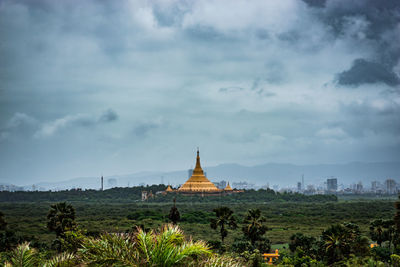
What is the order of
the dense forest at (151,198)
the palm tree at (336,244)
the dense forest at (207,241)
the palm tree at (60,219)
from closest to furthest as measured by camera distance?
the dense forest at (207,241) < the palm tree at (336,244) < the palm tree at (60,219) < the dense forest at (151,198)

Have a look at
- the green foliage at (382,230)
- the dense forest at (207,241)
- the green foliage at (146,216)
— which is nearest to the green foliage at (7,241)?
the dense forest at (207,241)

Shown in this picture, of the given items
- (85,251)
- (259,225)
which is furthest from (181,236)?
(259,225)

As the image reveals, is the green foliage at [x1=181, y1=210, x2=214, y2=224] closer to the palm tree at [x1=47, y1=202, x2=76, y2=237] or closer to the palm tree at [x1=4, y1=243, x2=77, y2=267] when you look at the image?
the palm tree at [x1=47, y1=202, x2=76, y2=237]

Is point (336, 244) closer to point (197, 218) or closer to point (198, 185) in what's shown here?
point (197, 218)

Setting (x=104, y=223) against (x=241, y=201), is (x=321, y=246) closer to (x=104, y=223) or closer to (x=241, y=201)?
(x=104, y=223)

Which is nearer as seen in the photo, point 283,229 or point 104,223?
point 283,229

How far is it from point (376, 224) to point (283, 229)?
22.0 m

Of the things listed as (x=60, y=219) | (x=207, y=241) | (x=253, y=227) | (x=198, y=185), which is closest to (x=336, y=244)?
(x=207, y=241)

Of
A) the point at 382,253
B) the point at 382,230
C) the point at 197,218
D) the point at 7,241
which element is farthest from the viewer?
the point at 197,218

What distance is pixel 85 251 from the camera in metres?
9.84

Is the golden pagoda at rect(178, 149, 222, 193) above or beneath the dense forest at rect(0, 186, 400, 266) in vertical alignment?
above

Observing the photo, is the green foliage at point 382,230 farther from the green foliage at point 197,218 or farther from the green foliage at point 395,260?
the green foliage at point 197,218

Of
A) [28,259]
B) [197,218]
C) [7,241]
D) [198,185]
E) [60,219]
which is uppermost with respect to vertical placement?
[198,185]

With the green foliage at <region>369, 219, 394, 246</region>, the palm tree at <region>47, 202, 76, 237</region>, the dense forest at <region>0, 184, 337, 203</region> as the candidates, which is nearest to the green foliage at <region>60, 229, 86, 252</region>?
the palm tree at <region>47, 202, 76, 237</region>
